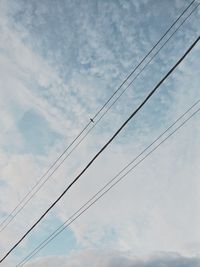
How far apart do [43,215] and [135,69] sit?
5973 millimetres

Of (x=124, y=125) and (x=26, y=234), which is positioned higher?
(x=124, y=125)

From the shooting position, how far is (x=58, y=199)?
12.2 metres

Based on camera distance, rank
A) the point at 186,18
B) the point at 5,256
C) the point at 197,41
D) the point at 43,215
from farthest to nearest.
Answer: the point at 5,256 < the point at 43,215 < the point at 186,18 < the point at 197,41

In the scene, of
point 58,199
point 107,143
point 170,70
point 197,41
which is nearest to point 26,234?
point 58,199

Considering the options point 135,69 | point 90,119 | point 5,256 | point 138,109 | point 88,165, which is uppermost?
point 135,69

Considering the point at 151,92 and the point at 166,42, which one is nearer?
the point at 151,92

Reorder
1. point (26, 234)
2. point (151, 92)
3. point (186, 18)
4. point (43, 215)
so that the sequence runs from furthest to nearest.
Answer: point (26, 234)
point (43, 215)
point (186, 18)
point (151, 92)

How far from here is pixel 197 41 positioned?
9461mm

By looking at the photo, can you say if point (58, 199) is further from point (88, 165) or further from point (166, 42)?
point (166, 42)

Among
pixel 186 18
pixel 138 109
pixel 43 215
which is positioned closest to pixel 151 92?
pixel 138 109

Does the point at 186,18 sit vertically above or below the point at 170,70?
above

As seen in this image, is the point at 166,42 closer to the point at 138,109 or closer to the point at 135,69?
the point at 135,69

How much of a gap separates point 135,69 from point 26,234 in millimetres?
A: 7698

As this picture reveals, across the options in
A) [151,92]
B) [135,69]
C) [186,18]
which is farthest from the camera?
[135,69]
